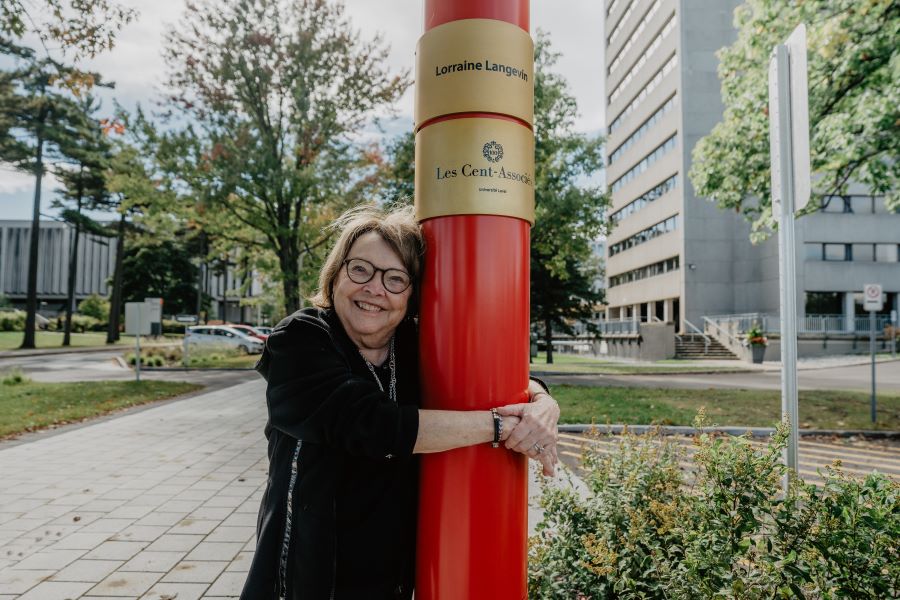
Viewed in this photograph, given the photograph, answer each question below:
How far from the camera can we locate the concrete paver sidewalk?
3709mm

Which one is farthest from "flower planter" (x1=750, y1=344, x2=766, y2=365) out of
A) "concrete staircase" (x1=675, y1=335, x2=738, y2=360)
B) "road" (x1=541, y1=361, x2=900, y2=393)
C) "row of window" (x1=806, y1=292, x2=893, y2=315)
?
"row of window" (x1=806, y1=292, x2=893, y2=315)

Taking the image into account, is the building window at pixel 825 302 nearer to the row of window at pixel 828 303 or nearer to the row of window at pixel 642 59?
the row of window at pixel 828 303

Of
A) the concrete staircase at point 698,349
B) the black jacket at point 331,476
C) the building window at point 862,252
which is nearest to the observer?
the black jacket at point 331,476

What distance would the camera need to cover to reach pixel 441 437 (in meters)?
1.60

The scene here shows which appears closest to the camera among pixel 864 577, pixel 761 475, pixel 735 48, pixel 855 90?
pixel 864 577

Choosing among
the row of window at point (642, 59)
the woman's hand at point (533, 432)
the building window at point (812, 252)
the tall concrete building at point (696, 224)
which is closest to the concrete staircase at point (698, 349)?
the tall concrete building at point (696, 224)

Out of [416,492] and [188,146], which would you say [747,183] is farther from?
[188,146]

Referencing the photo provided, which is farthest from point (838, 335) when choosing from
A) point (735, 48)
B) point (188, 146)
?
point (188, 146)

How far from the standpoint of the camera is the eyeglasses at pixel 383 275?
71.8 inches

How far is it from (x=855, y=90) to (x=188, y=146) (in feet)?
49.1

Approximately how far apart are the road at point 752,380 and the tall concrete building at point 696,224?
1162 cm

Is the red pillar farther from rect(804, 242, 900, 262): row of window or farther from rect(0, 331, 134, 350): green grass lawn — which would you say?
rect(0, 331, 134, 350): green grass lawn

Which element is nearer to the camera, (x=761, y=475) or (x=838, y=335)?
(x=761, y=475)

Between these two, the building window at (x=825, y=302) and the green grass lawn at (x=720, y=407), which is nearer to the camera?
the green grass lawn at (x=720, y=407)
